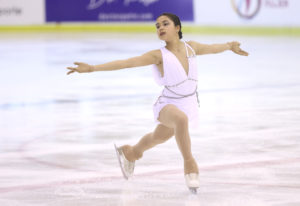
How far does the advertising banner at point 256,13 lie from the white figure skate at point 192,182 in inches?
616

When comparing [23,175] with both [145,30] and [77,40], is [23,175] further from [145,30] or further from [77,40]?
[145,30]

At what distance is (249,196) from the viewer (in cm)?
394

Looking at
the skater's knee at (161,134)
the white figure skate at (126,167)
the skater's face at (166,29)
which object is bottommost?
the white figure skate at (126,167)

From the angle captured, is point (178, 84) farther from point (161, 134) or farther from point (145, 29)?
point (145, 29)

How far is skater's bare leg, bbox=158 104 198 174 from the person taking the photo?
13.1 ft

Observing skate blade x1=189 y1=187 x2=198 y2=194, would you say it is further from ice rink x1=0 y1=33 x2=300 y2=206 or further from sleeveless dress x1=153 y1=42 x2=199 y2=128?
sleeveless dress x1=153 y1=42 x2=199 y2=128

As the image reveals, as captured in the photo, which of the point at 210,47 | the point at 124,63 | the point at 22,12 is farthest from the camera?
the point at 22,12

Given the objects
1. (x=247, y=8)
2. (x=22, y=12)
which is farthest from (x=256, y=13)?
(x=22, y=12)

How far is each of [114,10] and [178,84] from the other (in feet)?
55.0

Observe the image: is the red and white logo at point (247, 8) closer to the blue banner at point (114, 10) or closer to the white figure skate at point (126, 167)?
the blue banner at point (114, 10)

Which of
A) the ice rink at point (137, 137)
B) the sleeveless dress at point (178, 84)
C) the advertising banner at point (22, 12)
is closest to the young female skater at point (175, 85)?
the sleeveless dress at point (178, 84)

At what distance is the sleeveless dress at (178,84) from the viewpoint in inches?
162

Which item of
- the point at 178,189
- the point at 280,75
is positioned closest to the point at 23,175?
the point at 178,189

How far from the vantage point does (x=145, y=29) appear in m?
20.8
